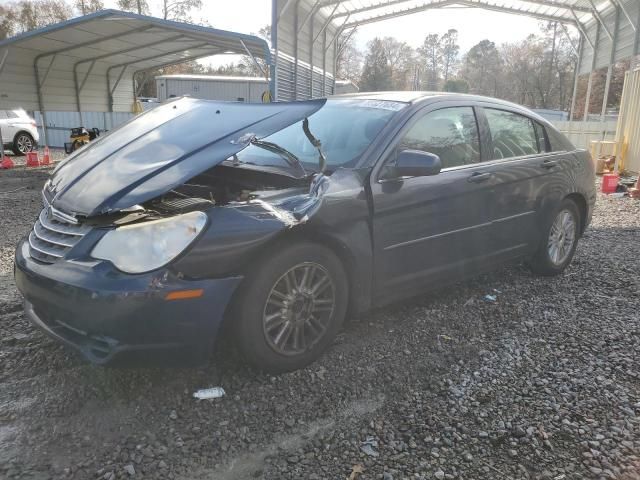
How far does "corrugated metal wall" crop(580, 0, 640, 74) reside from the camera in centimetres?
1150

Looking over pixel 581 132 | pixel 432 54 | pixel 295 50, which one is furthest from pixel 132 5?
pixel 432 54

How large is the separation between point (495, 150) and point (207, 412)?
2.96m

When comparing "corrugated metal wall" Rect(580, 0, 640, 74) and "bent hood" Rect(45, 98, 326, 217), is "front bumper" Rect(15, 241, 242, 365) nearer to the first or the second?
"bent hood" Rect(45, 98, 326, 217)

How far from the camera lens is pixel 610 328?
369 centimetres

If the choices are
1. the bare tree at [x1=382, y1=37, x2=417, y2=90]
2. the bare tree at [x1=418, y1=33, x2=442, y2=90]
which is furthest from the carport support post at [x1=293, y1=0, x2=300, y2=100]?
the bare tree at [x1=418, y1=33, x2=442, y2=90]

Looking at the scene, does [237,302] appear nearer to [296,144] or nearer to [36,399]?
[36,399]

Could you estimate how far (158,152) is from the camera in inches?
114

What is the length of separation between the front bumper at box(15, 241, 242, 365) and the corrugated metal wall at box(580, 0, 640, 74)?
1220 centimetres

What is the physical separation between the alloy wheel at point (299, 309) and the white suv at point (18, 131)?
15711 mm

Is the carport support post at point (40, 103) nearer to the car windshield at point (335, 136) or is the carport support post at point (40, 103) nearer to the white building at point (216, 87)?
the white building at point (216, 87)

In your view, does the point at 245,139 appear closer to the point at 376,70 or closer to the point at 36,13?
the point at 36,13

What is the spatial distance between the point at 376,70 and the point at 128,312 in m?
55.9

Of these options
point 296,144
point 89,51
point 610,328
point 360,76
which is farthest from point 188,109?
point 360,76

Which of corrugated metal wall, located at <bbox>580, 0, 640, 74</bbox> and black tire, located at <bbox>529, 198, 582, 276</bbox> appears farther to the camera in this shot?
corrugated metal wall, located at <bbox>580, 0, 640, 74</bbox>
